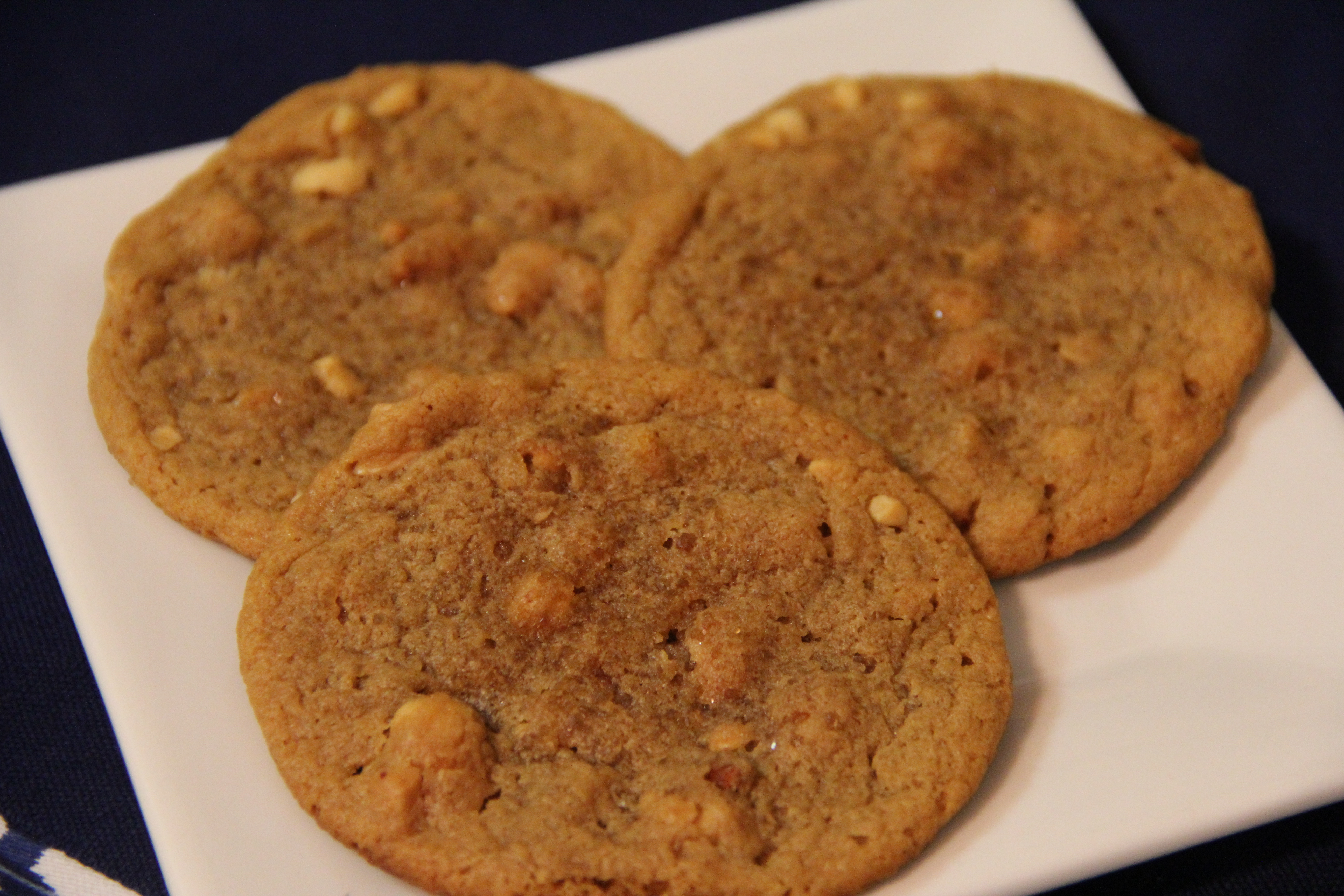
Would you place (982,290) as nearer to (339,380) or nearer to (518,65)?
(339,380)

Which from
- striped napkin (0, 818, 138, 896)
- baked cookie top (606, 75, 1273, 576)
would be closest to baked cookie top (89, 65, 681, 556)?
baked cookie top (606, 75, 1273, 576)

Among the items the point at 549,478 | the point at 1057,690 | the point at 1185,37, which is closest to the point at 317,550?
the point at 549,478

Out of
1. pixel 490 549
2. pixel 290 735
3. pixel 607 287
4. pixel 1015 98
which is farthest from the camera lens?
pixel 1015 98

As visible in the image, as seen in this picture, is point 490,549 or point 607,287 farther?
point 607,287

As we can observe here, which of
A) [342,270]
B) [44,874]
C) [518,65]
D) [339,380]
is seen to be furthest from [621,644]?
[518,65]

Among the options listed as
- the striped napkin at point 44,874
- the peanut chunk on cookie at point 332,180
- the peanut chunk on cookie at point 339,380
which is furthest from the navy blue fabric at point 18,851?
the peanut chunk on cookie at point 332,180

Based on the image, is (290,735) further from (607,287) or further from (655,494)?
(607,287)
